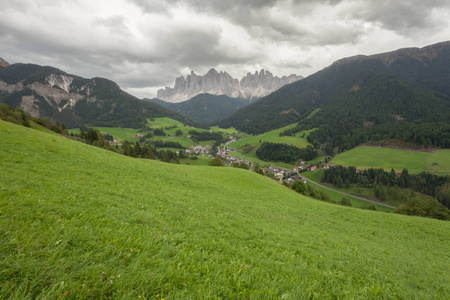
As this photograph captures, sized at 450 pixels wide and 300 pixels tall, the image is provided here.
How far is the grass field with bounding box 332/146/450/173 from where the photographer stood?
388 ft

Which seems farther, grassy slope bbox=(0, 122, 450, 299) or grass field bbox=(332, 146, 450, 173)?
grass field bbox=(332, 146, 450, 173)

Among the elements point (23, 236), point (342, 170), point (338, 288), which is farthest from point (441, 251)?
point (342, 170)

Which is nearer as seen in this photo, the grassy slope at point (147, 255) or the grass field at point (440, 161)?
the grassy slope at point (147, 255)

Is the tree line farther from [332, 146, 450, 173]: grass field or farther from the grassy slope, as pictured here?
the grassy slope

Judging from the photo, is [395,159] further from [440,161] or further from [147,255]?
[147,255]

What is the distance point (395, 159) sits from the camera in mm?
134750

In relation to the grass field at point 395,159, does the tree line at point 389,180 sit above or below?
below

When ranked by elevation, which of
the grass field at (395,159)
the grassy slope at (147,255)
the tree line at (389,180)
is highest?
the grassy slope at (147,255)

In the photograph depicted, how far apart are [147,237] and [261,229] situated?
23.2ft

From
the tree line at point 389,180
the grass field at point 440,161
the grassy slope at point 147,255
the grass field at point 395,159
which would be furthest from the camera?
the grass field at point 395,159

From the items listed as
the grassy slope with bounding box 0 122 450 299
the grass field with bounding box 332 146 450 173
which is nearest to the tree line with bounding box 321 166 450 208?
the grass field with bounding box 332 146 450 173

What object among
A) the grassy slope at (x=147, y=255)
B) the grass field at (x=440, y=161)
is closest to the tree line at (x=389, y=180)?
the grass field at (x=440, y=161)

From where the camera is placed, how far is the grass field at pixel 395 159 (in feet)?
388

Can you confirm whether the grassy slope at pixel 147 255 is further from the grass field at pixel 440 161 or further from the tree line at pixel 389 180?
the grass field at pixel 440 161
